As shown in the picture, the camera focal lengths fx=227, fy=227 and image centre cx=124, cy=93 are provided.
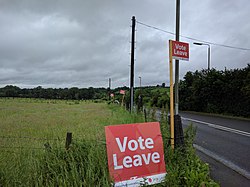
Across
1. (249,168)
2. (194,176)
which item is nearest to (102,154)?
(194,176)

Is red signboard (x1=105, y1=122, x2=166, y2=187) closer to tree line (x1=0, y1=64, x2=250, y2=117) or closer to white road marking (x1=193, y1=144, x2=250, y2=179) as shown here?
white road marking (x1=193, y1=144, x2=250, y2=179)

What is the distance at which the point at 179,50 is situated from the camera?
14.5ft

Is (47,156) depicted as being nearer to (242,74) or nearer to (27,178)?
(27,178)

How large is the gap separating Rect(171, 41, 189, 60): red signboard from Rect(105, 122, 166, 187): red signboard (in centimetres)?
149

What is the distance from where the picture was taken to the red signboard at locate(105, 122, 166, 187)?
132 inches

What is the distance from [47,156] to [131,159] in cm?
148

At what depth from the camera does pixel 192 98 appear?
79.2 feet

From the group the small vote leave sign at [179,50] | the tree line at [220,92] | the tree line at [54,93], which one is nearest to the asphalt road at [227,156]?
the small vote leave sign at [179,50]

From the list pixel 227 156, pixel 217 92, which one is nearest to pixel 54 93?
pixel 217 92

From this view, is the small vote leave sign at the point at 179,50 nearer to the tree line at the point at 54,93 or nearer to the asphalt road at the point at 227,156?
the asphalt road at the point at 227,156

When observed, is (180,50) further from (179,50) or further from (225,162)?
(225,162)

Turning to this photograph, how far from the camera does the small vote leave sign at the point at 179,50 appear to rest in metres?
4.30

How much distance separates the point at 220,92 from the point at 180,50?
17325 millimetres

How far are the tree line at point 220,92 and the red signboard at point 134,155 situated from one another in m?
15.0
